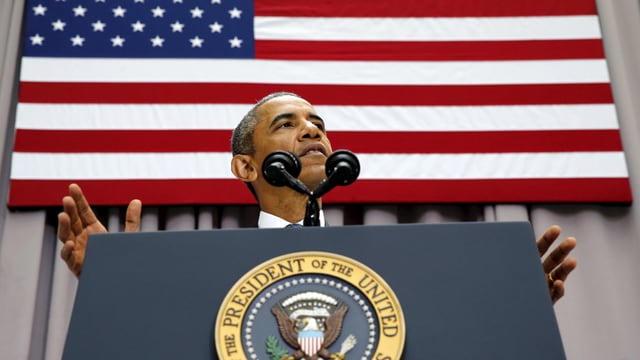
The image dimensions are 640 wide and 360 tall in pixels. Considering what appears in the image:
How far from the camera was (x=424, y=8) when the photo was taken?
3754 mm

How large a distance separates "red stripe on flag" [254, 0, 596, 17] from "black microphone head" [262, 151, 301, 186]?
2.52 metres

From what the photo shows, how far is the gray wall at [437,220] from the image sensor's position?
3273 mm

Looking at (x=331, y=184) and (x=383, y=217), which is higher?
(x=383, y=217)

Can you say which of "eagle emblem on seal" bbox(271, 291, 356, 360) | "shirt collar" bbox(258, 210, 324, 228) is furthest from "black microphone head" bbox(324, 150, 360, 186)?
"shirt collar" bbox(258, 210, 324, 228)

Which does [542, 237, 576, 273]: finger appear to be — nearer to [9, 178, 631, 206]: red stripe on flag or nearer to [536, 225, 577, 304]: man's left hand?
[536, 225, 577, 304]: man's left hand

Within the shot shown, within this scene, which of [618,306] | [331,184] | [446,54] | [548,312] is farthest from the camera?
[446,54]

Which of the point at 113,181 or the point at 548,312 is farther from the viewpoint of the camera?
the point at 113,181

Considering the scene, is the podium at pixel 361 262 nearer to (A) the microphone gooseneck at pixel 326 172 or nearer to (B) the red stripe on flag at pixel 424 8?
(A) the microphone gooseneck at pixel 326 172

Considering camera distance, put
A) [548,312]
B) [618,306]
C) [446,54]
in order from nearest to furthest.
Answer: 1. [548,312]
2. [618,306]
3. [446,54]

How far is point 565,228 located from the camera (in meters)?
3.48

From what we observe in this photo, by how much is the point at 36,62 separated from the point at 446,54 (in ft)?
6.21

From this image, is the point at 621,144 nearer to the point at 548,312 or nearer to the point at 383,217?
the point at 383,217

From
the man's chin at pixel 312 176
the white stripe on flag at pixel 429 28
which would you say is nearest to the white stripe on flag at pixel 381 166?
the white stripe on flag at pixel 429 28

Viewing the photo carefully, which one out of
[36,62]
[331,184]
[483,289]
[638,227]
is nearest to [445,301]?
[483,289]
